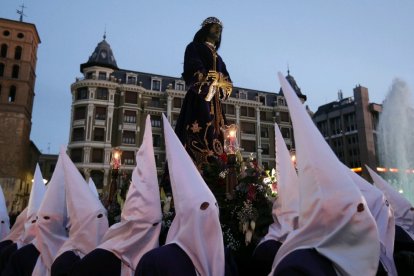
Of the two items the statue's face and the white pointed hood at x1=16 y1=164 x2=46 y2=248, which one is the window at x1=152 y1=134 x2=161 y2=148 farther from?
the white pointed hood at x1=16 y1=164 x2=46 y2=248

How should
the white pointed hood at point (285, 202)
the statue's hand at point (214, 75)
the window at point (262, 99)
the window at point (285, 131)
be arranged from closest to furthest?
the white pointed hood at point (285, 202)
the statue's hand at point (214, 75)
the window at point (285, 131)
the window at point (262, 99)

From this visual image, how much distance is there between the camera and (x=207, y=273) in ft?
10.3

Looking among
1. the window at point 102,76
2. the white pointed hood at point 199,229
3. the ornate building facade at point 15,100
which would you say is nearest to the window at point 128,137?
the window at point 102,76

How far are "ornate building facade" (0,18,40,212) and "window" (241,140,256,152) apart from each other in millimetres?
29625

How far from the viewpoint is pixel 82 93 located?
4394 cm

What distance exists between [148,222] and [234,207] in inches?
69.9

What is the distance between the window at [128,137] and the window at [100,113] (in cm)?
328

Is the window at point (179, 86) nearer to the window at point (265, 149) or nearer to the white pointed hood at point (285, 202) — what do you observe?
the window at point (265, 149)

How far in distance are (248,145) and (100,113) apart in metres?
21.8

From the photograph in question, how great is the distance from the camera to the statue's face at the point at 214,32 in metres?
9.21

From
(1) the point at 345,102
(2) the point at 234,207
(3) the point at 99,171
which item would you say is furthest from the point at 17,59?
(1) the point at 345,102

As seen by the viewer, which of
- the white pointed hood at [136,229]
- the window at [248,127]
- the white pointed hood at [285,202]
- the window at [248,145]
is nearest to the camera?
the white pointed hood at [136,229]

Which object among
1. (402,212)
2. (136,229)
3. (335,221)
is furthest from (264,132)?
(335,221)

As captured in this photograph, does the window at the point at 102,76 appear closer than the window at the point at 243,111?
Yes
